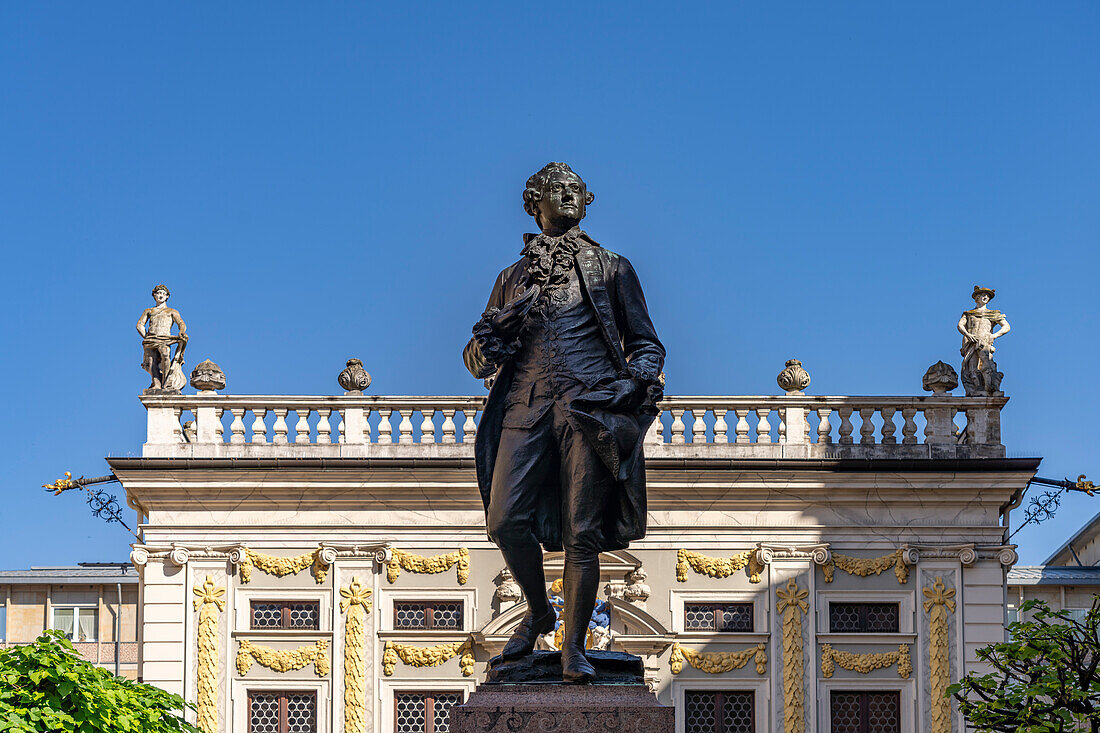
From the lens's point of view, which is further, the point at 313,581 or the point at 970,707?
the point at 313,581

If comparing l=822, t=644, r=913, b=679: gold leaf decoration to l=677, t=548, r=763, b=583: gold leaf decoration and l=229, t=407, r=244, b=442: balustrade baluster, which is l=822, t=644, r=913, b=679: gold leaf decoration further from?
l=229, t=407, r=244, b=442: balustrade baluster

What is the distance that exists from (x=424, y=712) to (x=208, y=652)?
331cm

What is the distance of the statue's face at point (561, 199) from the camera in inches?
389

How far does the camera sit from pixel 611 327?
961 centimetres

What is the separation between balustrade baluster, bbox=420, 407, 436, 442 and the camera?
28.7 metres

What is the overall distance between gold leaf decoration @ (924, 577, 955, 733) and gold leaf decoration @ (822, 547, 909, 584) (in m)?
0.47

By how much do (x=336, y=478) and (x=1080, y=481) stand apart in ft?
37.6

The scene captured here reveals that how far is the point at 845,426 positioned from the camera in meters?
28.8

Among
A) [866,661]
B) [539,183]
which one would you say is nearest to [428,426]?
[866,661]

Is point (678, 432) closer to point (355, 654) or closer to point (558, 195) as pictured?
point (355, 654)

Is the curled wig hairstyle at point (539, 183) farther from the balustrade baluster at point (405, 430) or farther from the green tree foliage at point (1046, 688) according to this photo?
the balustrade baluster at point (405, 430)

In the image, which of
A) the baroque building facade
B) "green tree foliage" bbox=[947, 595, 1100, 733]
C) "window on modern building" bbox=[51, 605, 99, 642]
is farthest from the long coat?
"window on modern building" bbox=[51, 605, 99, 642]

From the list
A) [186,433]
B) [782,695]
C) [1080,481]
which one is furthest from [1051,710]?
[186,433]

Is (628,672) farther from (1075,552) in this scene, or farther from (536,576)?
(1075,552)
